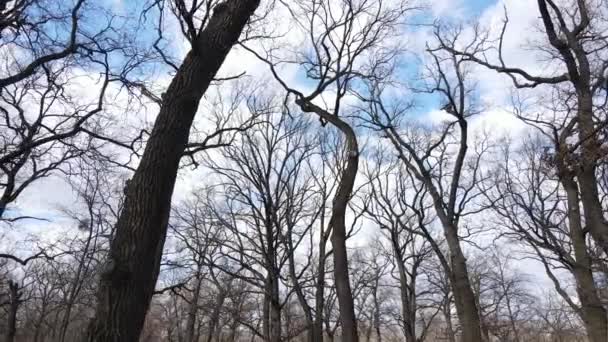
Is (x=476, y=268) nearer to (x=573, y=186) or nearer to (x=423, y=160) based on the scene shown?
(x=423, y=160)

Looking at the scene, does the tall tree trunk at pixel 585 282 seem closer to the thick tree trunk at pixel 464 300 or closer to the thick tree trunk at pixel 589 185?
the thick tree trunk at pixel 589 185

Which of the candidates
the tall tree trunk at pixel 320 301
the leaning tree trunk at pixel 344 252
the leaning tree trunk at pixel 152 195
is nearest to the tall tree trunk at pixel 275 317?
the tall tree trunk at pixel 320 301

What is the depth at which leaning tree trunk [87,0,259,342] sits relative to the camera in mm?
3502

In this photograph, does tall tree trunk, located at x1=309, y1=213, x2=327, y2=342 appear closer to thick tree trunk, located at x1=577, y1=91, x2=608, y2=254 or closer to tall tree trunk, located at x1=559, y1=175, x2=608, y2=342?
tall tree trunk, located at x1=559, y1=175, x2=608, y2=342

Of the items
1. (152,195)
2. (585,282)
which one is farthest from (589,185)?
(152,195)

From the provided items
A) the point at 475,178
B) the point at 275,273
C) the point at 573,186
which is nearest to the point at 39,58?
the point at 275,273

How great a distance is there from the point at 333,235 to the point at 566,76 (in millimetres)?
5461

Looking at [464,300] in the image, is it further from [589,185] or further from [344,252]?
[344,252]

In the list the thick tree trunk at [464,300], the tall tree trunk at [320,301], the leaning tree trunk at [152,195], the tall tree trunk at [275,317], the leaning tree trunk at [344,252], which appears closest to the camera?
the leaning tree trunk at [152,195]

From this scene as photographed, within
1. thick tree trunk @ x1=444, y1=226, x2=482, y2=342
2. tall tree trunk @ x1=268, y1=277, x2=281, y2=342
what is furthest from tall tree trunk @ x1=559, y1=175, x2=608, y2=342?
tall tree trunk @ x1=268, y1=277, x2=281, y2=342

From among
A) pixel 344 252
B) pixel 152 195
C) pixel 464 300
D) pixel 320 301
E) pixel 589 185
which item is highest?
pixel 589 185

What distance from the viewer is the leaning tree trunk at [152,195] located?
3502mm

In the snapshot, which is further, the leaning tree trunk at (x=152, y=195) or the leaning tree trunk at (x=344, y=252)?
the leaning tree trunk at (x=344, y=252)

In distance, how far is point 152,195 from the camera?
392cm
